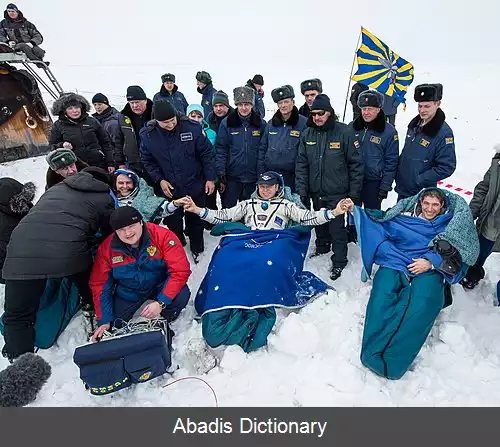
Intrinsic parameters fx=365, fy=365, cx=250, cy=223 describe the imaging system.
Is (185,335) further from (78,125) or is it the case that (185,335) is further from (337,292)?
(78,125)

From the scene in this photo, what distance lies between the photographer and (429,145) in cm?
363

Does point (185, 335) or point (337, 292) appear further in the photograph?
point (337, 292)

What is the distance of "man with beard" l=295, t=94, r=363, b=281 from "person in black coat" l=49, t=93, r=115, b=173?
105 inches

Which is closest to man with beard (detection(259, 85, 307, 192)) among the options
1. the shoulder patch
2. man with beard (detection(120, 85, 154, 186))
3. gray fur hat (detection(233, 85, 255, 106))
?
gray fur hat (detection(233, 85, 255, 106))

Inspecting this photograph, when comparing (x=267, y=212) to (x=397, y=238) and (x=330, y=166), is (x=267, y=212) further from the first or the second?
(x=397, y=238)

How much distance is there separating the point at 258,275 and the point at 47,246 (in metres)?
1.72

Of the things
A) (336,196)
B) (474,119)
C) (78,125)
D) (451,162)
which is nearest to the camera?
(451,162)

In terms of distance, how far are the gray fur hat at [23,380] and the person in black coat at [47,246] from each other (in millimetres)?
308

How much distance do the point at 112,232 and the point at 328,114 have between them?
7.83 feet

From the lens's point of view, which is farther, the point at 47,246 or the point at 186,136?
the point at 186,136

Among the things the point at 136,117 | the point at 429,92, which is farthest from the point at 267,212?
the point at 136,117

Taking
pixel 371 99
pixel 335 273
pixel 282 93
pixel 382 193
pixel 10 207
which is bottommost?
pixel 335 273
